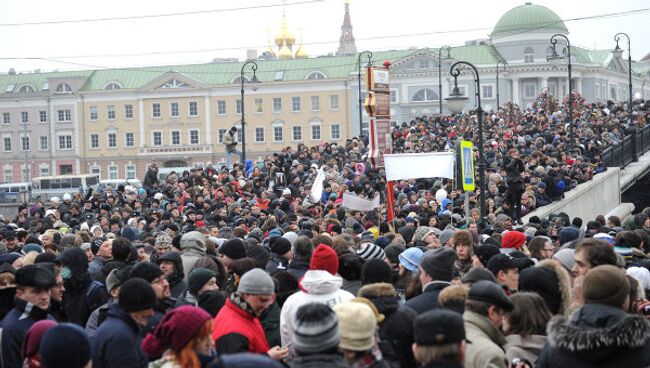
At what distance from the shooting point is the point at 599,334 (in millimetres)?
5750

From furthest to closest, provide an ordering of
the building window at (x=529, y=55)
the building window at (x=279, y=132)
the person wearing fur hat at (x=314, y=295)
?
1. the building window at (x=529, y=55)
2. the building window at (x=279, y=132)
3. the person wearing fur hat at (x=314, y=295)

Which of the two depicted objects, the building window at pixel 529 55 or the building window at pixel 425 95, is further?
the building window at pixel 529 55

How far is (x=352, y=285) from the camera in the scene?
8961 mm

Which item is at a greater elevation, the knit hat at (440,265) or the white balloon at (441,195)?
the knit hat at (440,265)

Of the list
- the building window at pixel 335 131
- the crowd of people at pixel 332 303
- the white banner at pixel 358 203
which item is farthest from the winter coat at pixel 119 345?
the building window at pixel 335 131

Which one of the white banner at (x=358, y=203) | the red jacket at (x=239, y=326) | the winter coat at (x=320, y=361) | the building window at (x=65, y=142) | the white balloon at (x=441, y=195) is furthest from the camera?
the building window at (x=65, y=142)

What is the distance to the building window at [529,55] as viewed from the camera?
101m

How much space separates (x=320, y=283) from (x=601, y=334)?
7.41ft

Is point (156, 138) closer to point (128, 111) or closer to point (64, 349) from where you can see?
point (128, 111)

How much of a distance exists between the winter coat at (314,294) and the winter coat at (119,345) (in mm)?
1147

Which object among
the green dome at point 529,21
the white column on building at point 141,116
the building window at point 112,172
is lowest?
the building window at point 112,172

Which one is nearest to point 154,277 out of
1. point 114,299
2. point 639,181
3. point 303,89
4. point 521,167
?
point 114,299

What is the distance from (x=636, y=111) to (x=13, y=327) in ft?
126

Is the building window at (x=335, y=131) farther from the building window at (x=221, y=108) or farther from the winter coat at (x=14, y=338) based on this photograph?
the winter coat at (x=14, y=338)
